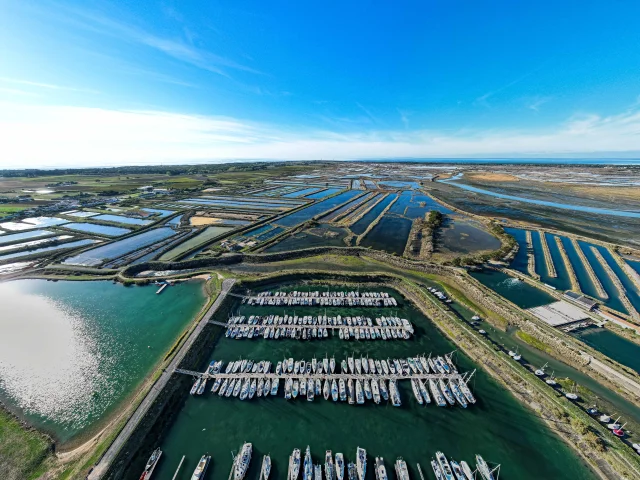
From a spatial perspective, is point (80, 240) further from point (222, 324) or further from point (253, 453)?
point (253, 453)

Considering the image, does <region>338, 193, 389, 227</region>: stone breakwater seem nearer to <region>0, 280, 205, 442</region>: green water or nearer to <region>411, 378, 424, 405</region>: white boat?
<region>0, 280, 205, 442</region>: green water

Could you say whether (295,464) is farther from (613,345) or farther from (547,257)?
(547,257)

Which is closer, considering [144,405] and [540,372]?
[144,405]

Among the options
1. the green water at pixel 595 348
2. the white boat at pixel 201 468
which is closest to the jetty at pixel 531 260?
the green water at pixel 595 348

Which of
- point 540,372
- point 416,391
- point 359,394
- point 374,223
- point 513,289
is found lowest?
point 416,391

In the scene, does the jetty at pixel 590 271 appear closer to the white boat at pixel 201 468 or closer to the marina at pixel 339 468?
the marina at pixel 339 468

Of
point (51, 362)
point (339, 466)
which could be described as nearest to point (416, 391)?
point (339, 466)

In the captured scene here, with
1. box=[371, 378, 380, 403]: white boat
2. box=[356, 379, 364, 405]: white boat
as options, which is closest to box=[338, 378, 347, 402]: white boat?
box=[356, 379, 364, 405]: white boat
